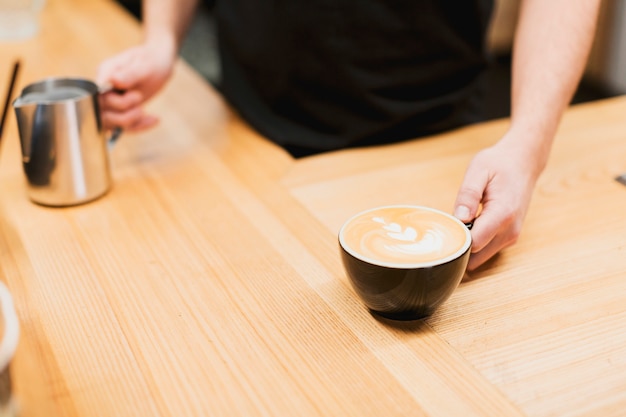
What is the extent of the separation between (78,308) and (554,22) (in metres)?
0.77

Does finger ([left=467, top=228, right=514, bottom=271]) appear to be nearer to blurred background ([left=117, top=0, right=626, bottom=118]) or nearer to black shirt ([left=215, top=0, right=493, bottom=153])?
black shirt ([left=215, top=0, right=493, bottom=153])

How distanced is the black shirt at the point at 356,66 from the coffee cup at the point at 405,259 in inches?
20.0

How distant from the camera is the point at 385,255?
0.72 meters

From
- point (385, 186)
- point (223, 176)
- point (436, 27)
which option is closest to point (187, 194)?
point (223, 176)

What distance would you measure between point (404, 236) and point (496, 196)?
0.54 ft

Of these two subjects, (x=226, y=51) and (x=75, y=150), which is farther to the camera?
(x=226, y=51)

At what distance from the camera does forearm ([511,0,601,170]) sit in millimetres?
978

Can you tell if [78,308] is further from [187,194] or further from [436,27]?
[436,27]

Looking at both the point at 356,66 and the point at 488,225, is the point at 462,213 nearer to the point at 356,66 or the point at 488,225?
the point at 488,225

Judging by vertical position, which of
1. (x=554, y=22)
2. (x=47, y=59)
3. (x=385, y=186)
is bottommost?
(x=47, y=59)

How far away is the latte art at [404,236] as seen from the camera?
2.34 feet

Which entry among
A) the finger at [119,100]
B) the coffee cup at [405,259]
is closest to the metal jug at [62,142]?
the finger at [119,100]

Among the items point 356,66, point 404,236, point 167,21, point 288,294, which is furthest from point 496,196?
point 167,21

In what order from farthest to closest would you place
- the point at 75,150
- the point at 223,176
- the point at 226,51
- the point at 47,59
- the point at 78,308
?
1. the point at 47,59
2. the point at 226,51
3. the point at 223,176
4. the point at 75,150
5. the point at 78,308
